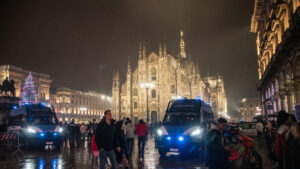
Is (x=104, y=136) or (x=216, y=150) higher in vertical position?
(x=104, y=136)

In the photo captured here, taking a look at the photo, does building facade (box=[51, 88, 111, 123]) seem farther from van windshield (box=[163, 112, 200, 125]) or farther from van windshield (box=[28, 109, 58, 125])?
van windshield (box=[163, 112, 200, 125])

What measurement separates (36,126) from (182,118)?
28.3 feet

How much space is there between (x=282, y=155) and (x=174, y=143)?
275 inches

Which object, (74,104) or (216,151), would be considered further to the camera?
(74,104)

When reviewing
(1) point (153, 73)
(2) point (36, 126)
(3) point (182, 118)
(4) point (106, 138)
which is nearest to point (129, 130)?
(3) point (182, 118)

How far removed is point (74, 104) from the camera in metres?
83.4

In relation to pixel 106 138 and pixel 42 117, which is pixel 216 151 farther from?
pixel 42 117

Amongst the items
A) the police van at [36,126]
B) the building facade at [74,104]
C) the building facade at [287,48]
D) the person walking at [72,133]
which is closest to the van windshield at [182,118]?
the building facade at [287,48]

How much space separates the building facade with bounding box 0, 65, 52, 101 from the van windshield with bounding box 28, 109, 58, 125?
2114 inches

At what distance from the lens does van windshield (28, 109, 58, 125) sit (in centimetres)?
1593

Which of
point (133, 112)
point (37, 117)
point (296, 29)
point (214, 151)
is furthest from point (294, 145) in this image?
point (133, 112)

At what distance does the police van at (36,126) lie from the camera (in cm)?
1511

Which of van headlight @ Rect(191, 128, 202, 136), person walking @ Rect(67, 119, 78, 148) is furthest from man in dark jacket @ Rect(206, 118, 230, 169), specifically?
person walking @ Rect(67, 119, 78, 148)

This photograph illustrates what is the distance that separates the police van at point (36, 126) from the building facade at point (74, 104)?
2375 inches
